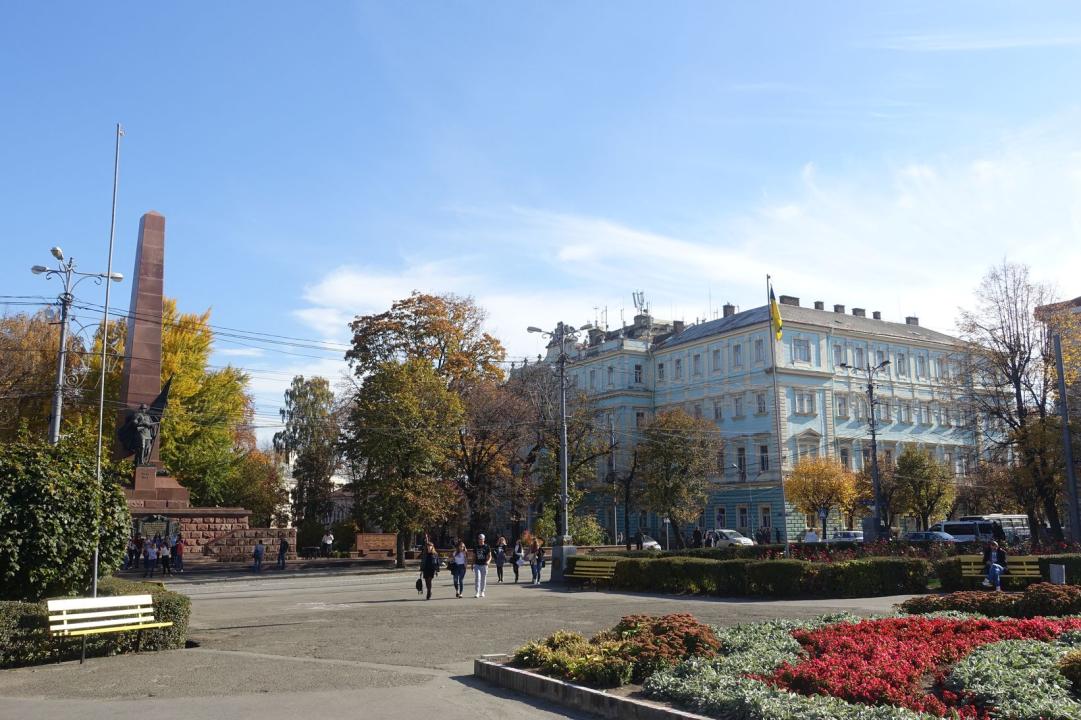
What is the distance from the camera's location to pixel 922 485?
5841 centimetres

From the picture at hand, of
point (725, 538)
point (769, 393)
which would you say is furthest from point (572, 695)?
point (769, 393)

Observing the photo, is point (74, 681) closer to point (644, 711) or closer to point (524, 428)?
point (644, 711)

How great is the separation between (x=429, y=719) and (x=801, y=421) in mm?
60696

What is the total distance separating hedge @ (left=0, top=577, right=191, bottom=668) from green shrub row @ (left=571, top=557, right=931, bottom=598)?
1528 cm

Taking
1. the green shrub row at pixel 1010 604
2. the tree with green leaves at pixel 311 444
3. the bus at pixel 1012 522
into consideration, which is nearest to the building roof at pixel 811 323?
the bus at pixel 1012 522

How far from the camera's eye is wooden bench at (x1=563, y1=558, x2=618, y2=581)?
2959 cm

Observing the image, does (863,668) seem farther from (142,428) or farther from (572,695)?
(142,428)

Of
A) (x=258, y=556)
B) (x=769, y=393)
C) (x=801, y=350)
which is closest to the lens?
(x=258, y=556)

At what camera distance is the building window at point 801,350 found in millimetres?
67625

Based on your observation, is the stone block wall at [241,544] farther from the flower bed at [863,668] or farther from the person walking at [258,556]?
the flower bed at [863,668]

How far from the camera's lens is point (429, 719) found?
9.32m

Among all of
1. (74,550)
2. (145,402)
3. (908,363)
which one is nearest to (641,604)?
(74,550)

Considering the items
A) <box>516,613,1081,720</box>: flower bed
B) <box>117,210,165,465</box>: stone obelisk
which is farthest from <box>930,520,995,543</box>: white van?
<box>516,613,1081,720</box>: flower bed

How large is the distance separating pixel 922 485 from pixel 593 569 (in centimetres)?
3612
